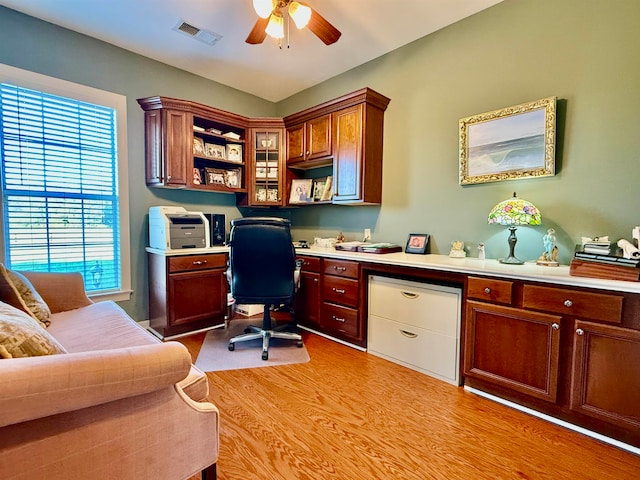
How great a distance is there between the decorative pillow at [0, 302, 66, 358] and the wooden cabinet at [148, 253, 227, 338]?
6.05ft

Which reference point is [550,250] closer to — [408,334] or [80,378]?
[408,334]

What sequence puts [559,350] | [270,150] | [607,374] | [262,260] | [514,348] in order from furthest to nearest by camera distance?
[270,150]
[262,260]
[514,348]
[559,350]
[607,374]

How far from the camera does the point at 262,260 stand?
251 cm

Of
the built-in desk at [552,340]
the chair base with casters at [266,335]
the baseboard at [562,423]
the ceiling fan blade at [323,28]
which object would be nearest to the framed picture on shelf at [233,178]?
the chair base with casters at [266,335]

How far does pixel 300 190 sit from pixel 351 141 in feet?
3.22

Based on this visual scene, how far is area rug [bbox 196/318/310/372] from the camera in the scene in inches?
95.7

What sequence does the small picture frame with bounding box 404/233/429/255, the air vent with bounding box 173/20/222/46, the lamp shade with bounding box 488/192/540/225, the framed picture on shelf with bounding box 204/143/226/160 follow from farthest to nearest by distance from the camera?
the framed picture on shelf with bounding box 204/143/226/160 → the small picture frame with bounding box 404/233/429/255 → the air vent with bounding box 173/20/222/46 → the lamp shade with bounding box 488/192/540/225

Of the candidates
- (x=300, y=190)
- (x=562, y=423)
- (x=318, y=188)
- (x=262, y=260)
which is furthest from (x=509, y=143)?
(x=300, y=190)

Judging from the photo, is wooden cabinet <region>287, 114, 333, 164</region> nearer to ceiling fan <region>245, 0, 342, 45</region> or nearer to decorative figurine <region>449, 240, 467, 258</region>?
ceiling fan <region>245, 0, 342, 45</region>

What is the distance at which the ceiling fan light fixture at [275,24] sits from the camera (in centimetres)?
211

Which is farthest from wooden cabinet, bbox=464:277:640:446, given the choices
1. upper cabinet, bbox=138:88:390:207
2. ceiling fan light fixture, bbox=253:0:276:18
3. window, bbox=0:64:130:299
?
window, bbox=0:64:130:299

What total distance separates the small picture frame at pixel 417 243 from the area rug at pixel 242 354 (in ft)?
4.30

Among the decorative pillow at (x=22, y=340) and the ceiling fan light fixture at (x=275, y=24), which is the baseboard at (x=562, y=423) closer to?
the decorative pillow at (x=22, y=340)

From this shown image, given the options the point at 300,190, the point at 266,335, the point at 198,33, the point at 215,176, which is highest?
the point at 198,33
